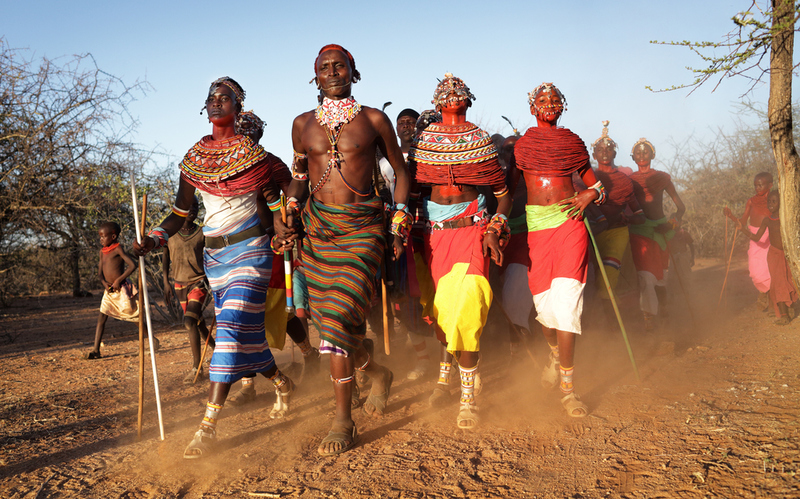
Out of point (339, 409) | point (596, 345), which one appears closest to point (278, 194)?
point (339, 409)

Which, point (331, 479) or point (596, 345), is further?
point (596, 345)

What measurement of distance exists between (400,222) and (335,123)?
2.67 feet

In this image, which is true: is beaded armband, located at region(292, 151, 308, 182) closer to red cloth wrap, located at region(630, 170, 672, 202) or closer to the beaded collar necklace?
the beaded collar necklace

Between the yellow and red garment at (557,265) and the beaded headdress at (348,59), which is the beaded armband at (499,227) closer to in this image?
the yellow and red garment at (557,265)

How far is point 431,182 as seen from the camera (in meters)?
4.38

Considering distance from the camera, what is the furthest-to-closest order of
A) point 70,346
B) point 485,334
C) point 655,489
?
point 70,346 → point 485,334 → point 655,489

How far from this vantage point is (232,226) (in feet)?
13.6

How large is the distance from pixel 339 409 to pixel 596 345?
146 inches

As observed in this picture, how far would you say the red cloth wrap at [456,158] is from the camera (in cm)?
430

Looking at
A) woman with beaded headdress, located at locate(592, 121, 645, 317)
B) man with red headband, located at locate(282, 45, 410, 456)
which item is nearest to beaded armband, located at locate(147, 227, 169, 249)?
man with red headband, located at locate(282, 45, 410, 456)

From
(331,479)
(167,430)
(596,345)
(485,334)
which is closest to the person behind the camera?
(331,479)

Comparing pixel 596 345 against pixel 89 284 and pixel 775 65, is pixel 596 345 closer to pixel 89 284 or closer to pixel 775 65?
pixel 775 65

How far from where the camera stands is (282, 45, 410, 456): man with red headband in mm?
3752

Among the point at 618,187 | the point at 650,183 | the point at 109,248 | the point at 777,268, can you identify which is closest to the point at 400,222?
the point at 618,187
